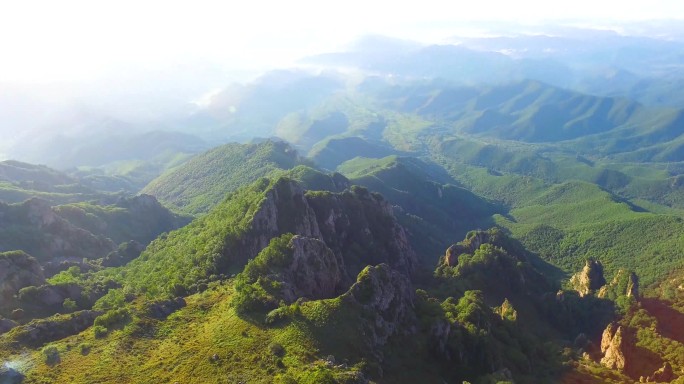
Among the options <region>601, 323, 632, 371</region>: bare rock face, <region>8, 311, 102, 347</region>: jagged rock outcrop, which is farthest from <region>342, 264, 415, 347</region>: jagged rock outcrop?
<region>601, 323, 632, 371</region>: bare rock face

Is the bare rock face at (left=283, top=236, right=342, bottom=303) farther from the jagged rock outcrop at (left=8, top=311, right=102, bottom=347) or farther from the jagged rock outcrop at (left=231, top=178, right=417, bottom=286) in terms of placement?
the jagged rock outcrop at (left=8, top=311, right=102, bottom=347)

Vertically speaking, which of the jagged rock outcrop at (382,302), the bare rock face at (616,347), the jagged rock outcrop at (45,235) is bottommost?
the bare rock face at (616,347)

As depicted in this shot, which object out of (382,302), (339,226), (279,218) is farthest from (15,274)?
(339,226)

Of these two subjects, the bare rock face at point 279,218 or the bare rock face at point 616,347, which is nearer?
the bare rock face at point 616,347

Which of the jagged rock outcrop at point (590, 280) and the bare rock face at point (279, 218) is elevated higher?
the bare rock face at point (279, 218)

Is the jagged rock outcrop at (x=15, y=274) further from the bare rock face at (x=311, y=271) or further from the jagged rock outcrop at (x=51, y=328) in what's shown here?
the bare rock face at (x=311, y=271)

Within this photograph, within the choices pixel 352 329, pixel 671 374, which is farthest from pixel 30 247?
pixel 671 374

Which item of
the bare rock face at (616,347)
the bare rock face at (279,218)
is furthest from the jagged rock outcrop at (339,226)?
the bare rock face at (616,347)
